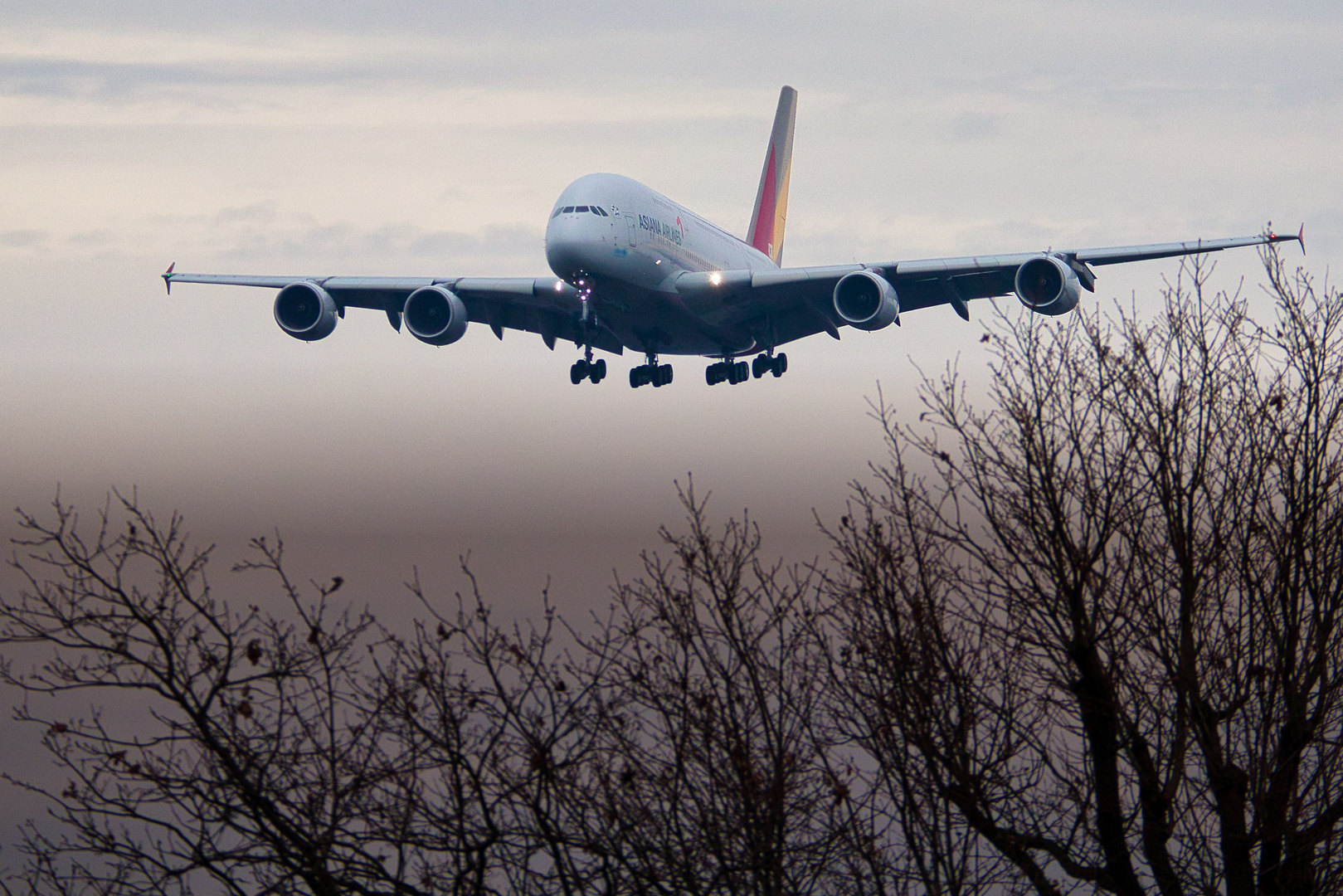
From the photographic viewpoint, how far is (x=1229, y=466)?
36.2ft

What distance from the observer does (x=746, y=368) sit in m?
39.9

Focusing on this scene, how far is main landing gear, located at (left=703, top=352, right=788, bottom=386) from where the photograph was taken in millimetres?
39156

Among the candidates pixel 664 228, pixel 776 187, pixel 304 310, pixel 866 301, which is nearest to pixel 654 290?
pixel 664 228

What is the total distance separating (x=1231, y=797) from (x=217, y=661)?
7303 millimetres

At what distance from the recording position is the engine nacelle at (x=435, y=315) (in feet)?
108

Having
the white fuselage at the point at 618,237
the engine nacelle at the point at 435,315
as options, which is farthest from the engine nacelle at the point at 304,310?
the white fuselage at the point at 618,237

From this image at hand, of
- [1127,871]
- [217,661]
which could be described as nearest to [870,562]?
[1127,871]

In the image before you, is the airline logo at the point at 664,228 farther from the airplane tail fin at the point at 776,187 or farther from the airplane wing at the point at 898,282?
the airplane tail fin at the point at 776,187

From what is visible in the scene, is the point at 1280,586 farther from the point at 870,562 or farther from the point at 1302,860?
the point at 870,562

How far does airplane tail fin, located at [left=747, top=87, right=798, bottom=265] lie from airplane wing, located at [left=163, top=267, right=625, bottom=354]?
22.1 metres

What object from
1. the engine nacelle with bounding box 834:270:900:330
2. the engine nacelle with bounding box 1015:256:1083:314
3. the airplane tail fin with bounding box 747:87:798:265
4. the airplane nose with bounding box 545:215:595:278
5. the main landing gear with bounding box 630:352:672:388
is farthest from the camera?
the airplane tail fin with bounding box 747:87:798:265

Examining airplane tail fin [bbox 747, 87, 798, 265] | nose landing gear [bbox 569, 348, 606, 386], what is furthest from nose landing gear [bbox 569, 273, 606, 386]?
airplane tail fin [bbox 747, 87, 798, 265]

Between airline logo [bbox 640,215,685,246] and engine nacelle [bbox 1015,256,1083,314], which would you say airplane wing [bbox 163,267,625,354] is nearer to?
airline logo [bbox 640,215,685,246]

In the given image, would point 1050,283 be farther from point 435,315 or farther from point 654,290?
point 435,315
